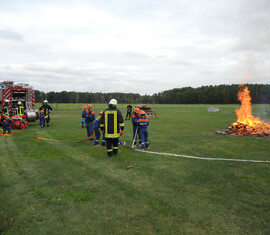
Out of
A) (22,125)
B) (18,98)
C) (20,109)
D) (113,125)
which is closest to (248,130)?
(113,125)

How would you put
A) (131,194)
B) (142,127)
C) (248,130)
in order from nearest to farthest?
(131,194) < (142,127) < (248,130)

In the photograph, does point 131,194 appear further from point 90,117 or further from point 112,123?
point 90,117

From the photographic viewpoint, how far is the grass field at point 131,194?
3488 mm

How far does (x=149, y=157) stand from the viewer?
7.69 meters

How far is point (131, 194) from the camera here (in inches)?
182

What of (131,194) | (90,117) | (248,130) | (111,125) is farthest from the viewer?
(248,130)

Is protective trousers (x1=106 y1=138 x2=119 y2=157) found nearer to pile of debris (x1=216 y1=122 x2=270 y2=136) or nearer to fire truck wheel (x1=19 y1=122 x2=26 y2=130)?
pile of debris (x1=216 y1=122 x2=270 y2=136)

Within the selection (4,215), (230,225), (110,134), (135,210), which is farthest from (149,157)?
(4,215)

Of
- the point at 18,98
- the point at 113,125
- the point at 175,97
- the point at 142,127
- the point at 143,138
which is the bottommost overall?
the point at 143,138

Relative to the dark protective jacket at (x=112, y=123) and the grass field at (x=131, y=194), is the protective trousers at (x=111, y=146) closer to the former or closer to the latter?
the dark protective jacket at (x=112, y=123)

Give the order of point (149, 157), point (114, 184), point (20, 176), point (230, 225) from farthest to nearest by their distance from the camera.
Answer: point (149, 157), point (20, 176), point (114, 184), point (230, 225)

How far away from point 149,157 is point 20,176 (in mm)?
4078

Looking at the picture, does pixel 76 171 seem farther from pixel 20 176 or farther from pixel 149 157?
pixel 149 157


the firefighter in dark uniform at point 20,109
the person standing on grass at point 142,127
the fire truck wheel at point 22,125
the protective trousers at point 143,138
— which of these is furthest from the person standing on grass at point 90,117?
the firefighter in dark uniform at point 20,109
